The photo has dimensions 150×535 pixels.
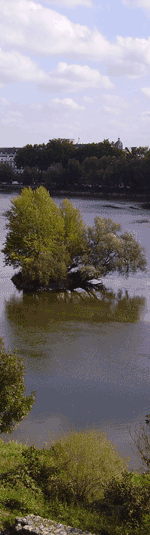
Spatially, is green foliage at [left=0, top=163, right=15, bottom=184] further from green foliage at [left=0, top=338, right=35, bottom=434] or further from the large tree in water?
green foliage at [left=0, top=338, right=35, bottom=434]

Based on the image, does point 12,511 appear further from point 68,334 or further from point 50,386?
point 68,334

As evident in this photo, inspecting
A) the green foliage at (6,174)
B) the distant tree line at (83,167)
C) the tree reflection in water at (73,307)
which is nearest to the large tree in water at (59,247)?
the tree reflection in water at (73,307)

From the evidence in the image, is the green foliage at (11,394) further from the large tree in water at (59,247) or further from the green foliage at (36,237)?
the large tree in water at (59,247)

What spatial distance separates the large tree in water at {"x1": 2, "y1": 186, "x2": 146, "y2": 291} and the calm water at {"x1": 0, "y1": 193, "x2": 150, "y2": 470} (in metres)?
2.78

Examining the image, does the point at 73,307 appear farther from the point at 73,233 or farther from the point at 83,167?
the point at 83,167

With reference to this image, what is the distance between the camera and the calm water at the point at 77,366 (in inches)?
950

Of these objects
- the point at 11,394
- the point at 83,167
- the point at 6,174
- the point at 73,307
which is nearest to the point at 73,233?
the point at 73,307

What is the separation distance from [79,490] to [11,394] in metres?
3.57

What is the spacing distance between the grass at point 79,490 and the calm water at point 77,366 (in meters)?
4.25

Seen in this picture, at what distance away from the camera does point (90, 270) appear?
53.2 m

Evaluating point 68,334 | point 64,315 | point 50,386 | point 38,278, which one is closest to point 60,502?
point 50,386

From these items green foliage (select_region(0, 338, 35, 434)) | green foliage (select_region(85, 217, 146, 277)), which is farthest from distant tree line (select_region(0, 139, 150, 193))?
green foliage (select_region(0, 338, 35, 434))

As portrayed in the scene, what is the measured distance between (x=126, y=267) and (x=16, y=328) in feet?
57.7

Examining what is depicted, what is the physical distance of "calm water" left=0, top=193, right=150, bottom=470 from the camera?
24141mm
